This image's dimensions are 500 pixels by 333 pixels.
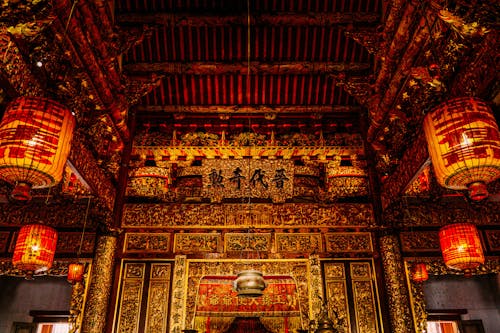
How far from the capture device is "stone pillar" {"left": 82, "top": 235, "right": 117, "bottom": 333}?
15.2 ft

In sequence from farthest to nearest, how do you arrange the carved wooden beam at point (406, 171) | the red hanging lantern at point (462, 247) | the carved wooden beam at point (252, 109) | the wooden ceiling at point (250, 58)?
the carved wooden beam at point (252, 109) < the wooden ceiling at point (250, 58) < the red hanging lantern at point (462, 247) < the carved wooden beam at point (406, 171)

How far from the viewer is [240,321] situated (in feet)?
23.2

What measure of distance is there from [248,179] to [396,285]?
2424 mm

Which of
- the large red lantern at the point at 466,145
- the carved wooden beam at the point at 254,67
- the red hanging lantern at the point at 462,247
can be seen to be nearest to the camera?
the large red lantern at the point at 466,145

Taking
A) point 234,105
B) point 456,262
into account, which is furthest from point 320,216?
point 234,105

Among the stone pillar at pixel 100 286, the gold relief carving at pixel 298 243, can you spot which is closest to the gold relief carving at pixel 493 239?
the gold relief carving at pixel 298 243

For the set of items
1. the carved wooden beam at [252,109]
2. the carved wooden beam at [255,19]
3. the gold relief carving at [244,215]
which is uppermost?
the carved wooden beam at [255,19]

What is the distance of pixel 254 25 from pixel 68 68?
2426mm

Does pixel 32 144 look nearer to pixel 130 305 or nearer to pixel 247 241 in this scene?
pixel 130 305

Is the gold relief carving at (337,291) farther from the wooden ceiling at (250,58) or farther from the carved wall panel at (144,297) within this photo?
the wooden ceiling at (250,58)

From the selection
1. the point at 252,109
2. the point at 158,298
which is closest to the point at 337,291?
the point at 158,298

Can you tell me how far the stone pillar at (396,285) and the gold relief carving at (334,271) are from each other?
54 cm

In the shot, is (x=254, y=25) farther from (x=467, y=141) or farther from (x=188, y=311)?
(x=188, y=311)

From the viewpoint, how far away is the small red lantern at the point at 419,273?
4945 mm
